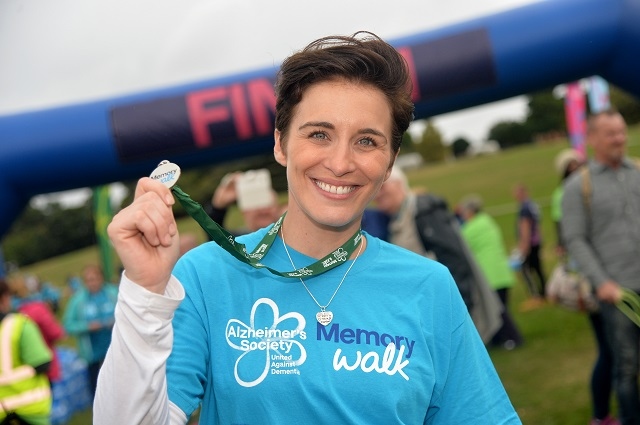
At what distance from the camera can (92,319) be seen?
26.8 feet

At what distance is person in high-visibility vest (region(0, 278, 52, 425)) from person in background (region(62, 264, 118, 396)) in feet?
11.5

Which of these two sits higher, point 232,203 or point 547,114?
point 232,203

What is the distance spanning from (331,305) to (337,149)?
12.7 inches

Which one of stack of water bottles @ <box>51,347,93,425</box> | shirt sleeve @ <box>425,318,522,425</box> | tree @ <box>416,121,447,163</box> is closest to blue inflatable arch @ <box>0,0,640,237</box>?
stack of water bottles @ <box>51,347,93,425</box>

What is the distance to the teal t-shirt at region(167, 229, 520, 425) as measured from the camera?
4.68 ft

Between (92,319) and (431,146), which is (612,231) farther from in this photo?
(431,146)

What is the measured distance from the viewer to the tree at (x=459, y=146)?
232 feet

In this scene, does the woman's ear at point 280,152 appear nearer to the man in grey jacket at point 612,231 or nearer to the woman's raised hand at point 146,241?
the woman's raised hand at point 146,241

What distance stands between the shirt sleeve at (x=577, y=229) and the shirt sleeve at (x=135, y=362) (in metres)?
3.47

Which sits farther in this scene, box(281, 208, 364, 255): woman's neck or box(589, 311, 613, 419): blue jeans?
box(589, 311, 613, 419): blue jeans

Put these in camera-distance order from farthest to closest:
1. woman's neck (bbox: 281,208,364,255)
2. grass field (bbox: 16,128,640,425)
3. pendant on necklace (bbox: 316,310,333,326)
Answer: grass field (bbox: 16,128,640,425)
woman's neck (bbox: 281,208,364,255)
pendant on necklace (bbox: 316,310,333,326)

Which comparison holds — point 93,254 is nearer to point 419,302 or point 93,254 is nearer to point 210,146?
point 210,146

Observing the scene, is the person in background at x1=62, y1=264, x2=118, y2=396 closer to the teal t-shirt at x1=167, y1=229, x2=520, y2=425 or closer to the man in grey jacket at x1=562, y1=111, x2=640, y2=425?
the man in grey jacket at x1=562, y1=111, x2=640, y2=425

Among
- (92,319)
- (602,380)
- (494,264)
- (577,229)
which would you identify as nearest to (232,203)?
(577,229)
